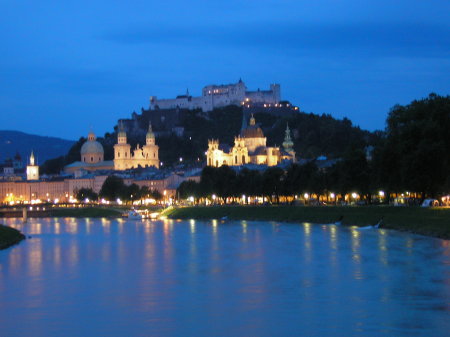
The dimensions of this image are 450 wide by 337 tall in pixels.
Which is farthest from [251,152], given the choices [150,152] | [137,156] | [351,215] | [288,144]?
[351,215]

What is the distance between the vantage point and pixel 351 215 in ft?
216

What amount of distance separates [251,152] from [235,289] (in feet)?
438

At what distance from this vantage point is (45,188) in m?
193

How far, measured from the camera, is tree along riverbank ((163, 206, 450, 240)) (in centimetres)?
5066

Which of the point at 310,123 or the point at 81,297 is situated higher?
the point at 310,123

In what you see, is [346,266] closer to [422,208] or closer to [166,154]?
[422,208]

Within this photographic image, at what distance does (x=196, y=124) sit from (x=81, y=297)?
166 meters

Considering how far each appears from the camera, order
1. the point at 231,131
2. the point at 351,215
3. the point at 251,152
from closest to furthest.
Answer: the point at 351,215 → the point at 251,152 → the point at 231,131

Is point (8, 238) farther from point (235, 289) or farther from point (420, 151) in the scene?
point (235, 289)

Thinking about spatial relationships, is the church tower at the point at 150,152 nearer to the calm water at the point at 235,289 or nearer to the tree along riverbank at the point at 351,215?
the tree along riverbank at the point at 351,215

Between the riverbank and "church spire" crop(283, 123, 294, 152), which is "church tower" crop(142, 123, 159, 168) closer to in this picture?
"church spire" crop(283, 123, 294, 152)

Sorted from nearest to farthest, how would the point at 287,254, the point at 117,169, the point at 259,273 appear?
1. the point at 259,273
2. the point at 287,254
3. the point at 117,169

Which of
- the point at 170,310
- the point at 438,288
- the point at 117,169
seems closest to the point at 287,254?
the point at 438,288

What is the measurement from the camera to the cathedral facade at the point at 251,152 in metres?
159
